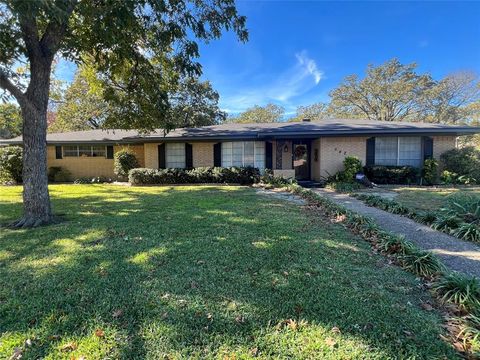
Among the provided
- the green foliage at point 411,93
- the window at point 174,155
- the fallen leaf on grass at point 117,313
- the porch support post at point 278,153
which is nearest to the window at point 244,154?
the porch support post at point 278,153

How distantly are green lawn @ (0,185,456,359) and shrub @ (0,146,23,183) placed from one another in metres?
13.1

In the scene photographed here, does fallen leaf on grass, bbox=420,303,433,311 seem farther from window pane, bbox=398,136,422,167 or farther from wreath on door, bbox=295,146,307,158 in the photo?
wreath on door, bbox=295,146,307,158

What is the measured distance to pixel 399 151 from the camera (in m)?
13.9

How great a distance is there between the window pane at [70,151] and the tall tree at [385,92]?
2726 centimetres

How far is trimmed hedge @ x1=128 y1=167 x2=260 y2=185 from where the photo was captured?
14.0 m

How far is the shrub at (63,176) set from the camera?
17.0 metres

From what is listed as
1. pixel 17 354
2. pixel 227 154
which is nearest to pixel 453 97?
pixel 227 154

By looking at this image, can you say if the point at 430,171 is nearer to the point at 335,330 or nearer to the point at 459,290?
the point at 459,290

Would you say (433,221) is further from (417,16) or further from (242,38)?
(417,16)

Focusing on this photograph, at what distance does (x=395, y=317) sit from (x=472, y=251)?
2.96 meters

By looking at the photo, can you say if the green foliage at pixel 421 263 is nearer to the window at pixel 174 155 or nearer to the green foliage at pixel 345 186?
the green foliage at pixel 345 186

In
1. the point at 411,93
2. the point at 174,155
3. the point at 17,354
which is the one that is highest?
the point at 411,93

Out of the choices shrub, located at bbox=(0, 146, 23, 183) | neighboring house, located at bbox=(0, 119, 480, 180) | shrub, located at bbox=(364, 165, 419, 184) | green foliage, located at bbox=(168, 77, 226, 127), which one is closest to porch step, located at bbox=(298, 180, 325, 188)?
neighboring house, located at bbox=(0, 119, 480, 180)

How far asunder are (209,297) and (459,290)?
2842mm
